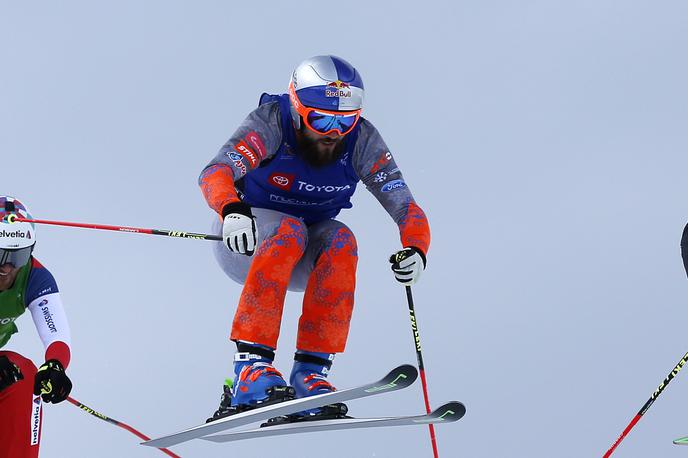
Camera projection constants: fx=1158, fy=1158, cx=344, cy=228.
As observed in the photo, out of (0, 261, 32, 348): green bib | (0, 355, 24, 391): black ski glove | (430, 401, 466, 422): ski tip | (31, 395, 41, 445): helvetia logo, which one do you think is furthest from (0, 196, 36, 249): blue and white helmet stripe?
(430, 401, 466, 422): ski tip

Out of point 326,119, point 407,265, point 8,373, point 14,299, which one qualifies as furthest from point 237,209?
point 8,373

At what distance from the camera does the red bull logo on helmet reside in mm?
5098

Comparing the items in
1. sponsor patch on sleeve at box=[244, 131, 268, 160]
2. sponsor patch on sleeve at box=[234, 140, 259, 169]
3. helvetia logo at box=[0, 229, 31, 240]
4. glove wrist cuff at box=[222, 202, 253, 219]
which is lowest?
glove wrist cuff at box=[222, 202, 253, 219]

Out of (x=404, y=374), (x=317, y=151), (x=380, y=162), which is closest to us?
(x=404, y=374)

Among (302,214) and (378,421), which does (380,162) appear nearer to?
(302,214)

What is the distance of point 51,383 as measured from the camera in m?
5.05

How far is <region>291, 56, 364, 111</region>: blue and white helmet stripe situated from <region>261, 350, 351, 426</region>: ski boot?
115cm

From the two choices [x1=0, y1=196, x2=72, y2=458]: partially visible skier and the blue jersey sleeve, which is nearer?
[x1=0, y1=196, x2=72, y2=458]: partially visible skier

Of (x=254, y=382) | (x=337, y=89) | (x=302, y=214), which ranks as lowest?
(x=254, y=382)

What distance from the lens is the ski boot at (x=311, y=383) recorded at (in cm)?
509

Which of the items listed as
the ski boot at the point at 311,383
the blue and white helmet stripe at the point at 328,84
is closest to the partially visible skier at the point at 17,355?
the ski boot at the point at 311,383

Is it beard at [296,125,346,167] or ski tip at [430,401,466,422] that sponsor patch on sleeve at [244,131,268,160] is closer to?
beard at [296,125,346,167]

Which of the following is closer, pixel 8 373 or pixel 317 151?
pixel 8 373

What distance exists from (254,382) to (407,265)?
33.8 inches
